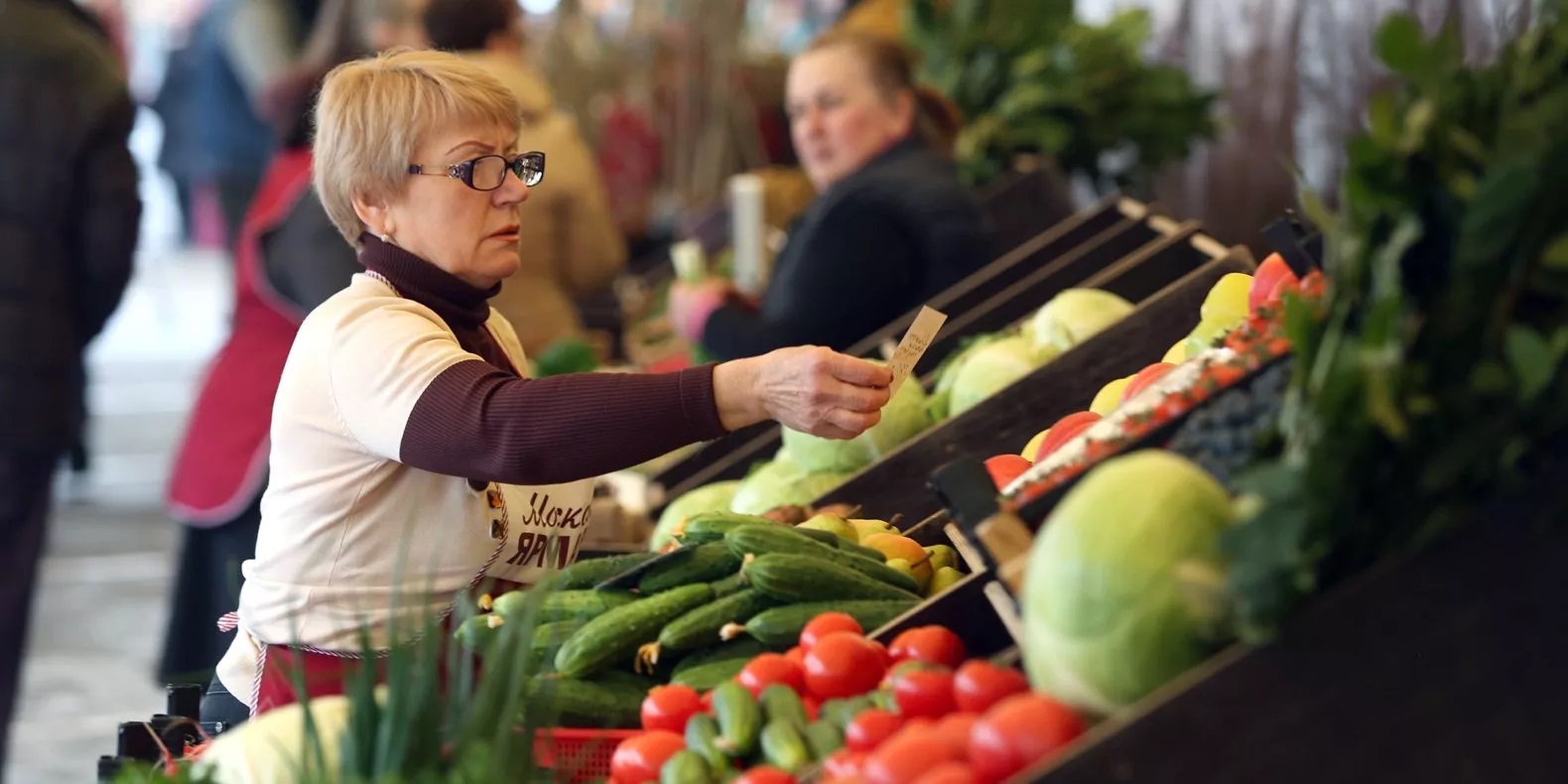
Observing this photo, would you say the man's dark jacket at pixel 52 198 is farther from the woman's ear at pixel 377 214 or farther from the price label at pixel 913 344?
the price label at pixel 913 344

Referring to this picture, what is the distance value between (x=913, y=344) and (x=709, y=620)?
0.41 meters

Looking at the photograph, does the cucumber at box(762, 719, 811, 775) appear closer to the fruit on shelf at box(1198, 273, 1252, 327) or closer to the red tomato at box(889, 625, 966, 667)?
the red tomato at box(889, 625, 966, 667)

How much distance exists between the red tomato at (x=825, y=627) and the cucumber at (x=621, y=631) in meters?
0.24

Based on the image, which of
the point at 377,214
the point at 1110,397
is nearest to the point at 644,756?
the point at 377,214

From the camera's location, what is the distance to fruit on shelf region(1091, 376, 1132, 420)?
2.64 meters

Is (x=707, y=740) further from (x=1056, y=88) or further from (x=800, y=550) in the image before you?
(x=1056, y=88)

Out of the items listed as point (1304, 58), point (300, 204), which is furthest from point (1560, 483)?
point (1304, 58)

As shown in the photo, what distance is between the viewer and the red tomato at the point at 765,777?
1.71 metres

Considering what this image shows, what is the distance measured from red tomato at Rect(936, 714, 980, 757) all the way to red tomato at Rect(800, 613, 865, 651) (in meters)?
0.37

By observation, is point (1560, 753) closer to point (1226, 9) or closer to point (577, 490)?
point (577, 490)

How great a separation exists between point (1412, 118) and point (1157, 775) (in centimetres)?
58

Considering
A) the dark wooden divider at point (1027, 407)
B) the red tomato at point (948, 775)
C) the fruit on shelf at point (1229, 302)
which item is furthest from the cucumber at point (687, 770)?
the fruit on shelf at point (1229, 302)

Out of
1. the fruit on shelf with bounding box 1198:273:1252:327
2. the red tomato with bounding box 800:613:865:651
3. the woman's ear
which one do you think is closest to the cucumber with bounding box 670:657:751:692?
the red tomato with bounding box 800:613:865:651

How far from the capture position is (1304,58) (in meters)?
5.21
